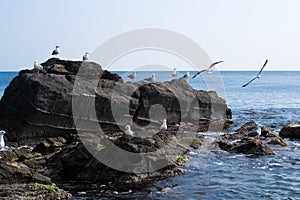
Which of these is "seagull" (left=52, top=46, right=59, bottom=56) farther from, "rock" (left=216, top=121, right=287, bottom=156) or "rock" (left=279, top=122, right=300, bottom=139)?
"rock" (left=279, top=122, right=300, bottom=139)

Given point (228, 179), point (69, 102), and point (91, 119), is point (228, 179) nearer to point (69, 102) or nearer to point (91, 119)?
point (91, 119)

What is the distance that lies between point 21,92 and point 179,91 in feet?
37.9

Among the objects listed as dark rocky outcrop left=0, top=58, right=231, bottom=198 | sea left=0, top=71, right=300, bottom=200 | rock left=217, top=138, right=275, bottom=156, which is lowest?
sea left=0, top=71, right=300, bottom=200

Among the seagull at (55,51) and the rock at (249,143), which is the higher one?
the seagull at (55,51)

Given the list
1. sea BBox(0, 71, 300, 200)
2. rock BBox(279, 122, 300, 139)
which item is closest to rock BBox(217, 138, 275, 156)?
sea BBox(0, 71, 300, 200)

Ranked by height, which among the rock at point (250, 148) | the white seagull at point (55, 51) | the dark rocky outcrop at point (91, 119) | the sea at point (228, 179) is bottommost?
the sea at point (228, 179)

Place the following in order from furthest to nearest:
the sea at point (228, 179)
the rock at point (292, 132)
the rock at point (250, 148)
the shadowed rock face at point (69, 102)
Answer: the rock at point (292, 132) → the shadowed rock face at point (69, 102) → the rock at point (250, 148) → the sea at point (228, 179)

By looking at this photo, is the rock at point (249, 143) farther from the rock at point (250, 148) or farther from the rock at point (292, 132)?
the rock at point (292, 132)

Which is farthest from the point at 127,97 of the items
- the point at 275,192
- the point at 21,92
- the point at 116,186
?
the point at 275,192

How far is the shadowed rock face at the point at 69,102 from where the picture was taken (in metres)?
22.6

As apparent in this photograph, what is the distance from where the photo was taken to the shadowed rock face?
74.1 feet

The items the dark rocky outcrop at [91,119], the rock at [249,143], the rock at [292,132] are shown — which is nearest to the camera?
the dark rocky outcrop at [91,119]

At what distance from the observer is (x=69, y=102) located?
2320 centimetres

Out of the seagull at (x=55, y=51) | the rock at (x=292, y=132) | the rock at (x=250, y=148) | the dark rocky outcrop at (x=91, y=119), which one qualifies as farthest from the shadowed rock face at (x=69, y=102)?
the rock at (x=250, y=148)
